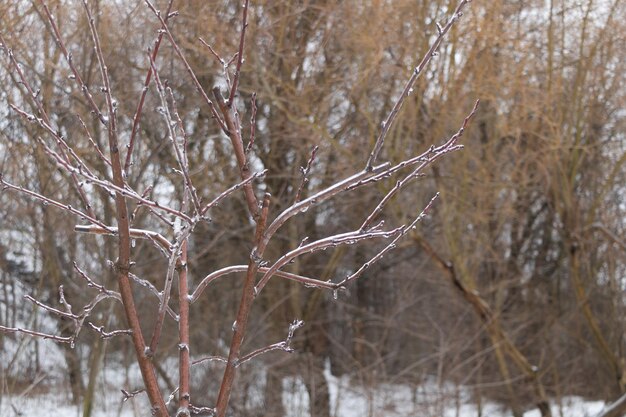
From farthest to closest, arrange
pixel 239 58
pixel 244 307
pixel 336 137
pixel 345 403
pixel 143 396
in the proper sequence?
pixel 345 403, pixel 336 137, pixel 143 396, pixel 244 307, pixel 239 58

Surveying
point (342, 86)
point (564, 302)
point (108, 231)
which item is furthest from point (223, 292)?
point (108, 231)

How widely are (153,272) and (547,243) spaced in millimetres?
7153

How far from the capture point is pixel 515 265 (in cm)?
1484

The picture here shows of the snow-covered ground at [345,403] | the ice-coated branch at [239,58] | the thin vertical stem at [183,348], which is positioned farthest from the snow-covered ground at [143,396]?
the ice-coated branch at [239,58]

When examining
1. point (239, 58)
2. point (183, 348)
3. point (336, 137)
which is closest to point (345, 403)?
point (336, 137)

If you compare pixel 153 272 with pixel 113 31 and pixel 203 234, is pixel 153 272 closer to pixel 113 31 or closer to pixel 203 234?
pixel 203 234

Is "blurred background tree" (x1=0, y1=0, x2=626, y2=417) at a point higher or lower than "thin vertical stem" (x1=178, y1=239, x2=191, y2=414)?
higher

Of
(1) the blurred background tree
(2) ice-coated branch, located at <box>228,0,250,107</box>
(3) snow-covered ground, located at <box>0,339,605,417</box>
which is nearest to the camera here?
(2) ice-coated branch, located at <box>228,0,250,107</box>

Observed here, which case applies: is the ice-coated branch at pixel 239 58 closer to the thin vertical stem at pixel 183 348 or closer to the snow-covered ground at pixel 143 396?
the thin vertical stem at pixel 183 348

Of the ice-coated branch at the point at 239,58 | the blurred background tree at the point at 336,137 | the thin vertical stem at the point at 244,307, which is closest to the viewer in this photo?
the ice-coated branch at the point at 239,58

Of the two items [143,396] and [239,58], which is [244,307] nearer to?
[239,58]

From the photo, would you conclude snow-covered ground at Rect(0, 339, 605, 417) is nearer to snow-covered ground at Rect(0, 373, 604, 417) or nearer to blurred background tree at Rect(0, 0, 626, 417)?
snow-covered ground at Rect(0, 373, 604, 417)

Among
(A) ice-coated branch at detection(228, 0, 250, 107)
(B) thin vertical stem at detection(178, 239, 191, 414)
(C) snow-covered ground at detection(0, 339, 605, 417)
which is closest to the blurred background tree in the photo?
(C) snow-covered ground at detection(0, 339, 605, 417)

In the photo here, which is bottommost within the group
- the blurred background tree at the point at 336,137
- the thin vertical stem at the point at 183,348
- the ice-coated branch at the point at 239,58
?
the thin vertical stem at the point at 183,348
